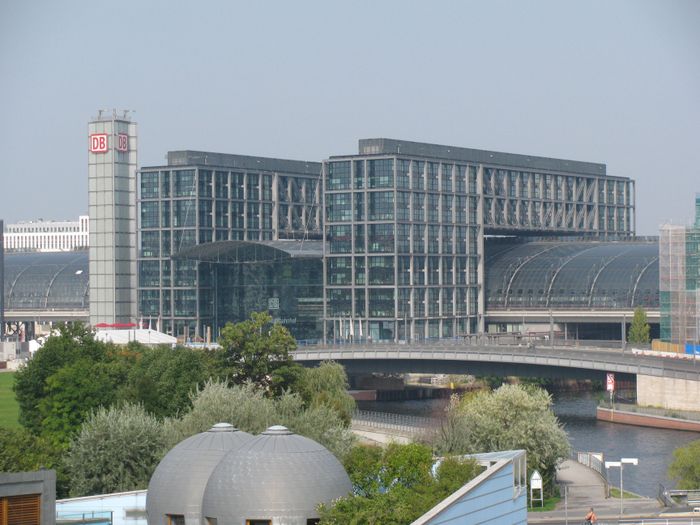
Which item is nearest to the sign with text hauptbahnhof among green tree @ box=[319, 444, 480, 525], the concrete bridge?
the concrete bridge

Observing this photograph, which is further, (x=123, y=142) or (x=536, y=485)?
(x=123, y=142)

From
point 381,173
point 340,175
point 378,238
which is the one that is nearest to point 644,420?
point 378,238

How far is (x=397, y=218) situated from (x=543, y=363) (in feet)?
171

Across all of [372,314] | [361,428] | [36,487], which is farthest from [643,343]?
[36,487]

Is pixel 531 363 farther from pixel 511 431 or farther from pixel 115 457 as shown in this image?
pixel 115 457

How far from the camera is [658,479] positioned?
9756cm

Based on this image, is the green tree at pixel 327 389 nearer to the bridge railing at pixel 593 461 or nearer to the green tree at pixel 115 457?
the bridge railing at pixel 593 461

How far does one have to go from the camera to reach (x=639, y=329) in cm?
18988

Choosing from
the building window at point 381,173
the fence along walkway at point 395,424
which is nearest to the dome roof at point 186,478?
the fence along walkway at point 395,424

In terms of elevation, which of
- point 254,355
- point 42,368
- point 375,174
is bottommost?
point 42,368

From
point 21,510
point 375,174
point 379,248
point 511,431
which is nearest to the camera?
point 21,510

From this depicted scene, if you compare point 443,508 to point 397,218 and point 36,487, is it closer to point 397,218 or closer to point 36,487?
point 36,487

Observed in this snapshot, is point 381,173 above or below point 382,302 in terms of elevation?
above

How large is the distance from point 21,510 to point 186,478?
14645 millimetres
